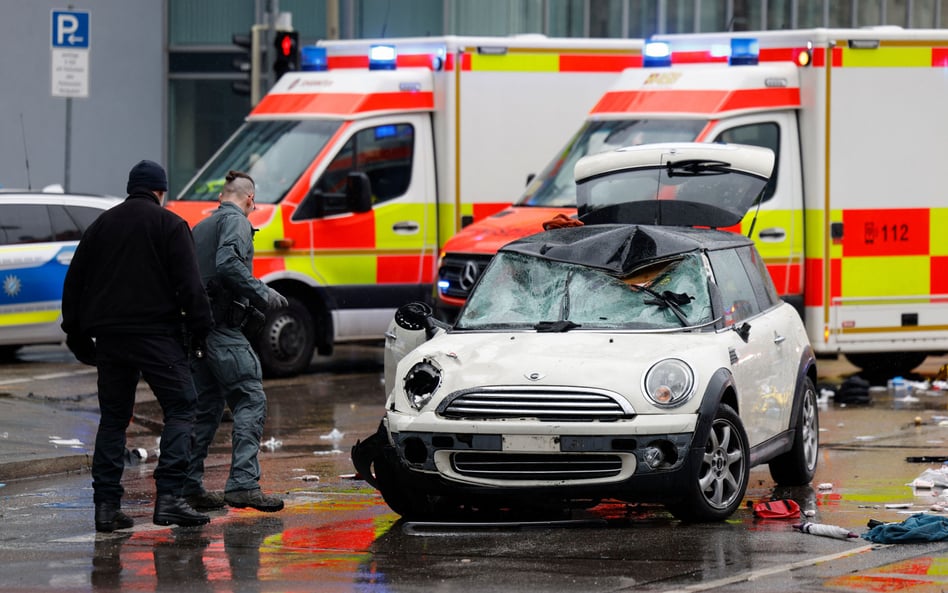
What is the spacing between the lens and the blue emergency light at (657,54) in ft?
48.8

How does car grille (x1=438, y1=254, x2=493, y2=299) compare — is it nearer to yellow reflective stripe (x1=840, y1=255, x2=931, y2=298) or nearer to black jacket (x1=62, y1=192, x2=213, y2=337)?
yellow reflective stripe (x1=840, y1=255, x2=931, y2=298)

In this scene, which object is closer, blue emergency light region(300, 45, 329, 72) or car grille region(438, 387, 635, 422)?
car grille region(438, 387, 635, 422)

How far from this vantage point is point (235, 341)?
889cm

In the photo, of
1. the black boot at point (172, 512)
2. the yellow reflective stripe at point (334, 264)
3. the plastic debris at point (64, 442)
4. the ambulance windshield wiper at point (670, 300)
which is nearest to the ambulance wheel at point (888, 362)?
the yellow reflective stripe at point (334, 264)

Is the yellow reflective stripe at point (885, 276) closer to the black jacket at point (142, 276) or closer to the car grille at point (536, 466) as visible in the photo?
the car grille at point (536, 466)

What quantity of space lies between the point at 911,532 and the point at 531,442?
1684mm

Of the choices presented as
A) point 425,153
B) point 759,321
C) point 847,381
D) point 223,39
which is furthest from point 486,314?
point 223,39

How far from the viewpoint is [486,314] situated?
9141 millimetres

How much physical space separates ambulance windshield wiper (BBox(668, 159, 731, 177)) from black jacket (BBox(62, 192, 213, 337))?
4659mm

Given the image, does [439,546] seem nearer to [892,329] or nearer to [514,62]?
[892,329]

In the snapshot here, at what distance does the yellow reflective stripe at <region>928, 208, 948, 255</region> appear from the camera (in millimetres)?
14562

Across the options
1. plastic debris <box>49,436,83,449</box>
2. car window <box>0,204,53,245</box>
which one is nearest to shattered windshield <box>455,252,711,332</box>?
plastic debris <box>49,436,83,449</box>

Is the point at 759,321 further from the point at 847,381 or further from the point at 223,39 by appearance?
the point at 223,39

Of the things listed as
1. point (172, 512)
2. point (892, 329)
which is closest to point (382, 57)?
point (892, 329)
